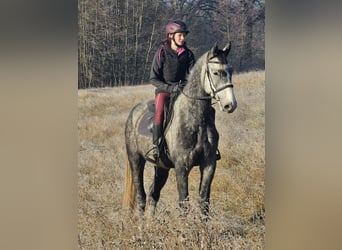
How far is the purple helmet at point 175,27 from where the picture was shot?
3887 millimetres

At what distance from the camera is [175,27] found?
3.90 meters

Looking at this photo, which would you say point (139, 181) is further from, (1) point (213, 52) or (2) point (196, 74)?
(1) point (213, 52)

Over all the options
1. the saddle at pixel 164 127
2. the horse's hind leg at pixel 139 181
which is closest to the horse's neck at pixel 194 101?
the saddle at pixel 164 127

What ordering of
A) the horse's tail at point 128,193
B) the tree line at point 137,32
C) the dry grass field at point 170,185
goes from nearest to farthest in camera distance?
the dry grass field at point 170,185, the tree line at point 137,32, the horse's tail at point 128,193

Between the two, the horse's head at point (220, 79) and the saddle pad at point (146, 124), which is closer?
the horse's head at point (220, 79)

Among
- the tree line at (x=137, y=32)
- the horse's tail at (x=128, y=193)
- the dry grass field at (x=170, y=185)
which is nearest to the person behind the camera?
the dry grass field at (x=170, y=185)

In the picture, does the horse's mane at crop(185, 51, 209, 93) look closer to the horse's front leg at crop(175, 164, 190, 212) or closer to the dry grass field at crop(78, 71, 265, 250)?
the dry grass field at crop(78, 71, 265, 250)

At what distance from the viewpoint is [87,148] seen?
3.95m

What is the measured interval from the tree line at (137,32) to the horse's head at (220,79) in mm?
60

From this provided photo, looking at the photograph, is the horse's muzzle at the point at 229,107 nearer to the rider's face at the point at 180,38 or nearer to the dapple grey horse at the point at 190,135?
the dapple grey horse at the point at 190,135
